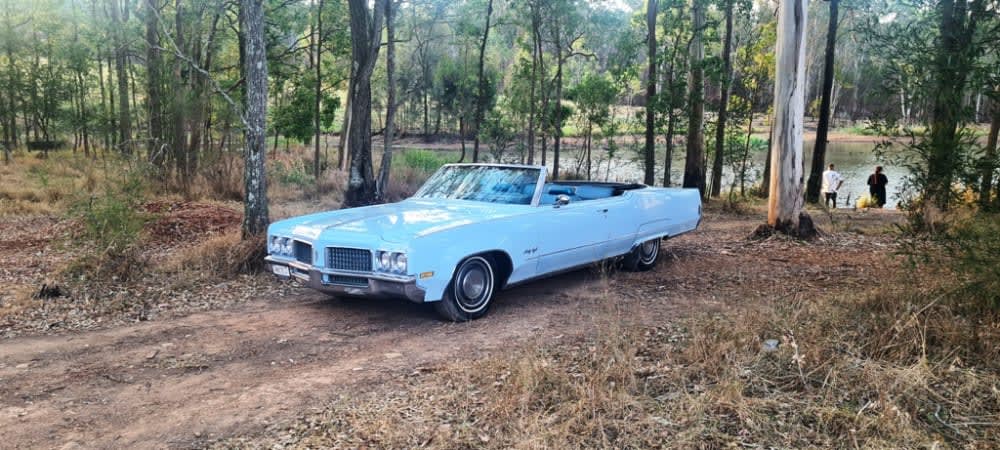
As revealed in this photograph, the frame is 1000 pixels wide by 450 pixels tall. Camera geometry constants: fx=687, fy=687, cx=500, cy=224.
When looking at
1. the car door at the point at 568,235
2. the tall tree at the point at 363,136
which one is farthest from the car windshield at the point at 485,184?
the tall tree at the point at 363,136

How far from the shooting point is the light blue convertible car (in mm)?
5688

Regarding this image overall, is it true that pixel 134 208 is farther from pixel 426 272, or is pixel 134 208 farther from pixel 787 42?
pixel 787 42

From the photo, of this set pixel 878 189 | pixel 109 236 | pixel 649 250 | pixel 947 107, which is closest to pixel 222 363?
pixel 109 236

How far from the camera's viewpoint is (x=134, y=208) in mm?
8070

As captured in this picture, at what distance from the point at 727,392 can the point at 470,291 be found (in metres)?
2.72

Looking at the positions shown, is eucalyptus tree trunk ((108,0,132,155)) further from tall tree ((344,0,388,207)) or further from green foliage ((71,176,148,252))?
green foliage ((71,176,148,252))

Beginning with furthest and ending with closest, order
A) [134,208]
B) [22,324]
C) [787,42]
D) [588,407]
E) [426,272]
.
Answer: [787,42] → [134,208] → [22,324] → [426,272] → [588,407]

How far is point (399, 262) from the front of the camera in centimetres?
559

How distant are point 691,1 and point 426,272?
1514cm

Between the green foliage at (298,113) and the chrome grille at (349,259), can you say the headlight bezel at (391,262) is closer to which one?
the chrome grille at (349,259)

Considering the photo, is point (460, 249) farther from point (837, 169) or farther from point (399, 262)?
point (837, 169)

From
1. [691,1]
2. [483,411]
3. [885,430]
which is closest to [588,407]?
[483,411]

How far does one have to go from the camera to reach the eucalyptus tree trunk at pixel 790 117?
34.9 feet

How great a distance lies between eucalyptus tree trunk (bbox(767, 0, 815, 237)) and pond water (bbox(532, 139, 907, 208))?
2.02 meters
